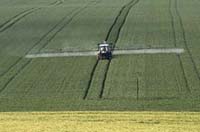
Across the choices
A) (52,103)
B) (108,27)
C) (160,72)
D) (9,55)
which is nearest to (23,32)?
(108,27)

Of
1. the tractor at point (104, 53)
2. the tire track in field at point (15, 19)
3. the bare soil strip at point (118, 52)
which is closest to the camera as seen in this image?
the tractor at point (104, 53)

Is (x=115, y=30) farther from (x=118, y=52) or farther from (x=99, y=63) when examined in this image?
(x=99, y=63)

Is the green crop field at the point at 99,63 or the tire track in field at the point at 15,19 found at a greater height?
the green crop field at the point at 99,63

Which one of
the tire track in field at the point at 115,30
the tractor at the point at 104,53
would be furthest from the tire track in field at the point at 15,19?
the tractor at the point at 104,53

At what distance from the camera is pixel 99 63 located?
3512 cm

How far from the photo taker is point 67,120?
21.0m

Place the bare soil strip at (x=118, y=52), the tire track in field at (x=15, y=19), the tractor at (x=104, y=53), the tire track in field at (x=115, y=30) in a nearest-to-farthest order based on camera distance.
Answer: the tire track in field at (x=115, y=30), the tractor at (x=104, y=53), the bare soil strip at (x=118, y=52), the tire track in field at (x=15, y=19)

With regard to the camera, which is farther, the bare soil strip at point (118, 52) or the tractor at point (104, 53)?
the bare soil strip at point (118, 52)

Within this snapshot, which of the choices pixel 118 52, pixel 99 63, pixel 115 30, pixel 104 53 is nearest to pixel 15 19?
pixel 115 30

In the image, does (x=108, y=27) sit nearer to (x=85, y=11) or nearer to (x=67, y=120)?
(x=85, y=11)

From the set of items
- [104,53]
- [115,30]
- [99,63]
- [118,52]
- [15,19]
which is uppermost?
[99,63]

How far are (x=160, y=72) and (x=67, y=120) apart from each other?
460 inches

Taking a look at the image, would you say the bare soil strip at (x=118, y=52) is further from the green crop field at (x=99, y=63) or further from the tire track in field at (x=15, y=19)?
the tire track in field at (x=15, y=19)

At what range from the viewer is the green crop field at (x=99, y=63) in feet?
87.1
